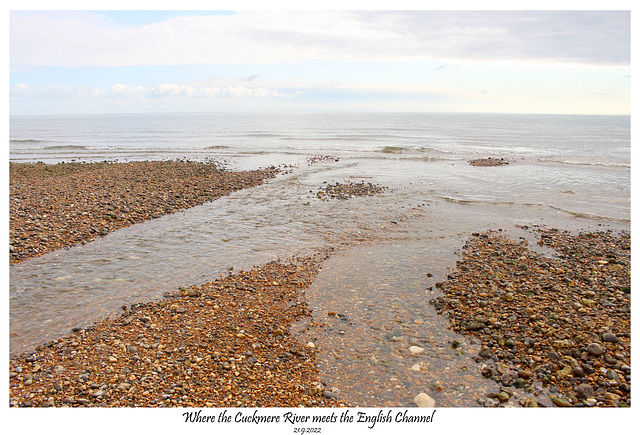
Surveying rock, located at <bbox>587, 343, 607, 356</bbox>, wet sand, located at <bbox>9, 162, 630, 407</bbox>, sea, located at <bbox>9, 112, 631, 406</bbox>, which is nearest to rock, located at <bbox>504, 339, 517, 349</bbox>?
wet sand, located at <bbox>9, 162, 630, 407</bbox>

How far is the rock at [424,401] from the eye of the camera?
19.3 feet

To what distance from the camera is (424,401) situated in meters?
A: 5.94

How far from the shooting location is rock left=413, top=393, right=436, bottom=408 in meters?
5.89

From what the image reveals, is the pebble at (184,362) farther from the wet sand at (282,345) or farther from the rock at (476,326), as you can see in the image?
the rock at (476,326)

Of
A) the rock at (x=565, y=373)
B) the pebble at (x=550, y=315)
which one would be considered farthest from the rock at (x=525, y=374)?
the rock at (x=565, y=373)

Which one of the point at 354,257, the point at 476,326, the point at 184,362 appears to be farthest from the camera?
the point at 354,257

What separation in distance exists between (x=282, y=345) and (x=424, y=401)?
2850mm

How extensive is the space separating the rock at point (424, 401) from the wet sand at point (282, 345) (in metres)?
0.76

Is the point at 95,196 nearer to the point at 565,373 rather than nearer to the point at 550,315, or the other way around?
the point at 550,315

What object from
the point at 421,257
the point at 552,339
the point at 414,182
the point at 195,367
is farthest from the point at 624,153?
the point at 195,367

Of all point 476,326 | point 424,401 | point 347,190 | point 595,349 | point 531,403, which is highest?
point 347,190

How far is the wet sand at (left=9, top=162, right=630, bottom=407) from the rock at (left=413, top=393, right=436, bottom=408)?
0.76 metres

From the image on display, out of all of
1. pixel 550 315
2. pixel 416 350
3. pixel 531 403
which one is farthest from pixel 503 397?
pixel 550 315

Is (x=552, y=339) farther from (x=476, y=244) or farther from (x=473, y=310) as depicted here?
(x=476, y=244)
